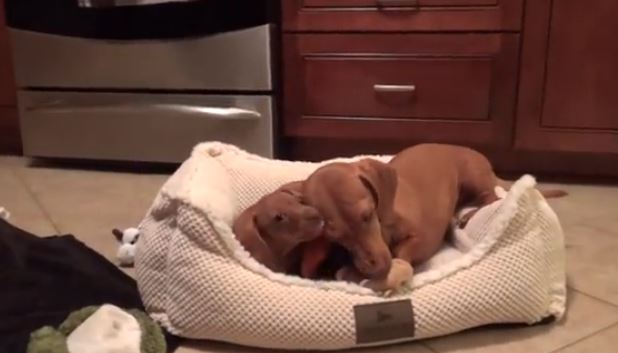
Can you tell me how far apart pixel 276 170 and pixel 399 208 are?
1.14ft

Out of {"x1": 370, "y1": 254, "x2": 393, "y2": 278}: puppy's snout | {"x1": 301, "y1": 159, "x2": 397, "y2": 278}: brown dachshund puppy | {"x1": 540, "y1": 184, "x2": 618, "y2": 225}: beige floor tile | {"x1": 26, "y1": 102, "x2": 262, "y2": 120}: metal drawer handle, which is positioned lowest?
{"x1": 540, "y1": 184, "x2": 618, "y2": 225}: beige floor tile

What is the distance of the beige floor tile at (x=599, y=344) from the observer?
107cm

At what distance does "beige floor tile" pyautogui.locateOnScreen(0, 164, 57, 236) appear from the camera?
1.63 m

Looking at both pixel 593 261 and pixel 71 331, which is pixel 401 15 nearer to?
pixel 593 261

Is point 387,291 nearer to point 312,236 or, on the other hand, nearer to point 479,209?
point 312,236

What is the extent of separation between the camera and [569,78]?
5.89 feet

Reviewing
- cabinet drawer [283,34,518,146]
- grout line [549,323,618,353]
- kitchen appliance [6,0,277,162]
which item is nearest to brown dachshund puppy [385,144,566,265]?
grout line [549,323,618,353]

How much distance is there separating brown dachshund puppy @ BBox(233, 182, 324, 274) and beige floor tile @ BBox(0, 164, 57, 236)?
65 cm

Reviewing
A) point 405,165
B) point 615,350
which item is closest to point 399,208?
point 405,165

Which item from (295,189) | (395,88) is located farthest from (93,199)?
(295,189)

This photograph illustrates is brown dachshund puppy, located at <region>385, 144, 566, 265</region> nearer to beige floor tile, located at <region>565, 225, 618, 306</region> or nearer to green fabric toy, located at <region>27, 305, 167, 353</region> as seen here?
beige floor tile, located at <region>565, 225, 618, 306</region>

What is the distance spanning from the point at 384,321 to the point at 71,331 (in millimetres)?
436

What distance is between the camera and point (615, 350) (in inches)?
42.2

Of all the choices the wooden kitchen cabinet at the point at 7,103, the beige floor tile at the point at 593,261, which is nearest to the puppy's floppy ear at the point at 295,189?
the beige floor tile at the point at 593,261
